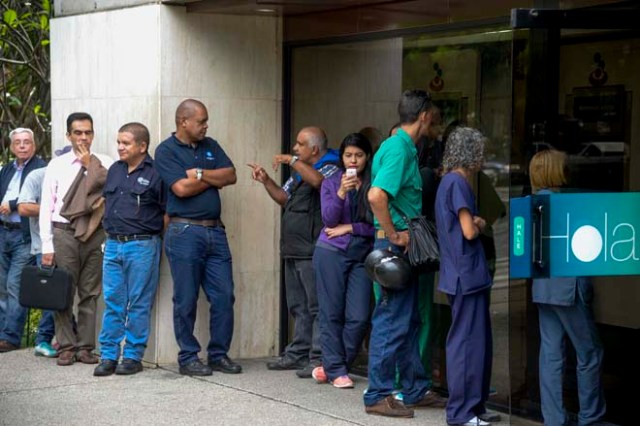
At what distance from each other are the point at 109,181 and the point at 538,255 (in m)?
3.96

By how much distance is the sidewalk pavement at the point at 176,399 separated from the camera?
324 inches

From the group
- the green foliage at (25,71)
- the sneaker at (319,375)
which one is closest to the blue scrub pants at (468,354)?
the sneaker at (319,375)

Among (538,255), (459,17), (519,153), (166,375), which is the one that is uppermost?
(459,17)

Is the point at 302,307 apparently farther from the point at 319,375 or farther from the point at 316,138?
the point at 316,138

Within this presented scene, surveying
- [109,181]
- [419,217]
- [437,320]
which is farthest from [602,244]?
[109,181]

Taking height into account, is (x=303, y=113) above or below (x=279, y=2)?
below

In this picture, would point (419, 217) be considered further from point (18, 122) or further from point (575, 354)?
point (18, 122)

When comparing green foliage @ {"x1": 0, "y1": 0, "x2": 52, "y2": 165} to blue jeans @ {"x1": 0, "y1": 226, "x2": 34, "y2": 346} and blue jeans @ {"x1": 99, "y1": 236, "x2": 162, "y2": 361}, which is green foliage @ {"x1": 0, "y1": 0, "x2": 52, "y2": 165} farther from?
blue jeans @ {"x1": 99, "y1": 236, "x2": 162, "y2": 361}

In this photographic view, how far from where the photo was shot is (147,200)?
955 cm

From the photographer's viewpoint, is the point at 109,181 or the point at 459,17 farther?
the point at 109,181

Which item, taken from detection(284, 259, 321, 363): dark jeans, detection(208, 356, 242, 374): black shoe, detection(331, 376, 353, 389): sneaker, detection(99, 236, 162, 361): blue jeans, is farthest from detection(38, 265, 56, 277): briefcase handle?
detection(331, 376, 353, 389): sneaker

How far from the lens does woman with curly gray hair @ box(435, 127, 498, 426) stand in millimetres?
7645

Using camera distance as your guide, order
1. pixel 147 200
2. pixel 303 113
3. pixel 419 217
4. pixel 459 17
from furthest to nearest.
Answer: pixel 303 113 < pixel 147 200 < pixel 459 17 < pixel 419 217

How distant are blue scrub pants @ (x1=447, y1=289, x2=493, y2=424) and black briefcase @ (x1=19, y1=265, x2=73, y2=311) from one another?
3.47m
